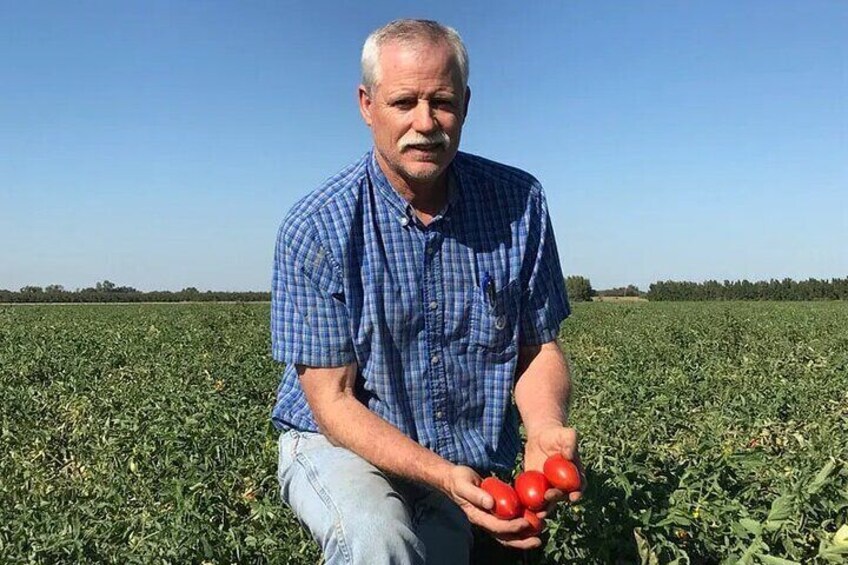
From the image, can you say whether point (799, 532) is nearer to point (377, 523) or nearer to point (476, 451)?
point (476, 451)

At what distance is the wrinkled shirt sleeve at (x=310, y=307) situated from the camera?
2627 mm

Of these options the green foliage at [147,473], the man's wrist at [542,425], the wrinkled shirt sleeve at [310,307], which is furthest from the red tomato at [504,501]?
the green foliage at [147,473]

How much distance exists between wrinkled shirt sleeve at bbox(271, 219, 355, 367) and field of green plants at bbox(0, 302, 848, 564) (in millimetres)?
856

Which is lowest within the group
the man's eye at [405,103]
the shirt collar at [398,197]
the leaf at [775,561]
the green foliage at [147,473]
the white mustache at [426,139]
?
the green foliage at [147,473]

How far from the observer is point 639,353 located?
1091 centimetres

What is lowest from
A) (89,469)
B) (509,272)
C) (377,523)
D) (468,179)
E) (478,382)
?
(89,469)

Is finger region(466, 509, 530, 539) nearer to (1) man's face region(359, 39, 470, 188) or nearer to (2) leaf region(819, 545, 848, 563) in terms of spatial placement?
(2) leaf region(819, 545, 848, 563)

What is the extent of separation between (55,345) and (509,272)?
36.3 feet

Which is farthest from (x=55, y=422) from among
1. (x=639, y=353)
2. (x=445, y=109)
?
(x=639, y=353)

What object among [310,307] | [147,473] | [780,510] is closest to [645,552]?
[780,510]

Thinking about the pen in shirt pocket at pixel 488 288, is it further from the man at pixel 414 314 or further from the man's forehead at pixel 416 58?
the man's forehead at pixel 416 58

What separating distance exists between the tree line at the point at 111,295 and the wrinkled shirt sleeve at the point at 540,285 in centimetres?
6741

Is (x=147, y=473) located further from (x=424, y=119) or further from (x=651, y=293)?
(x=651, y=293)

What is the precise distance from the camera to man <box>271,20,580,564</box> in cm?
248
